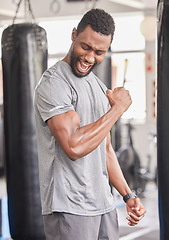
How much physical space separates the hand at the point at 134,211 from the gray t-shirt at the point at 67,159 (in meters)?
0.12

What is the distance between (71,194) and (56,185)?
0.06 m

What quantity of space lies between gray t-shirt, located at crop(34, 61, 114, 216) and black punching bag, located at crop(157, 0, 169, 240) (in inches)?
25.4

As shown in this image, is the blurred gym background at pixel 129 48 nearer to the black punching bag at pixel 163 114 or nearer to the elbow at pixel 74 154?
the black punching bag at pixel 163 114

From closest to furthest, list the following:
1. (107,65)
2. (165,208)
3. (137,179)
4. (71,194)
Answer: (71,194) → (165,208) → (107,65) → (137,179)

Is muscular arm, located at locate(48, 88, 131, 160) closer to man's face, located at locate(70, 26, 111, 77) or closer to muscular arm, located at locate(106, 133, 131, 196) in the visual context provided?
man's face, located at locate(70, 26, 111, 77)

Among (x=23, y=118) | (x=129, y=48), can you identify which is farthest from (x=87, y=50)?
(x=129, y=48)

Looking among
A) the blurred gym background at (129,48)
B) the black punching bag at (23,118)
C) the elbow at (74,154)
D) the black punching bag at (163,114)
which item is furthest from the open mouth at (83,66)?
the blurred gym background at (129,48)

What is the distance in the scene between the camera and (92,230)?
1.56 m

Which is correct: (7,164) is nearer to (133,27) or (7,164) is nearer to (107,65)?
(107,65)

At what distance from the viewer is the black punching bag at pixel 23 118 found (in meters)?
3.07

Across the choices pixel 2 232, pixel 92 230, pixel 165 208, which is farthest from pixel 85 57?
pixel 2 232

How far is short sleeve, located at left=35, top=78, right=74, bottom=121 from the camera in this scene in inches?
57.3

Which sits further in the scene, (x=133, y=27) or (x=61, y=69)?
(x=133, y=27)

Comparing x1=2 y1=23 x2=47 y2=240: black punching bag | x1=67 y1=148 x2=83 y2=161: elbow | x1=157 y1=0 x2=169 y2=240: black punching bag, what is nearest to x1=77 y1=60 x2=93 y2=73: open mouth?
x1=67 y1=148 x2=83 y2=161: elbow
